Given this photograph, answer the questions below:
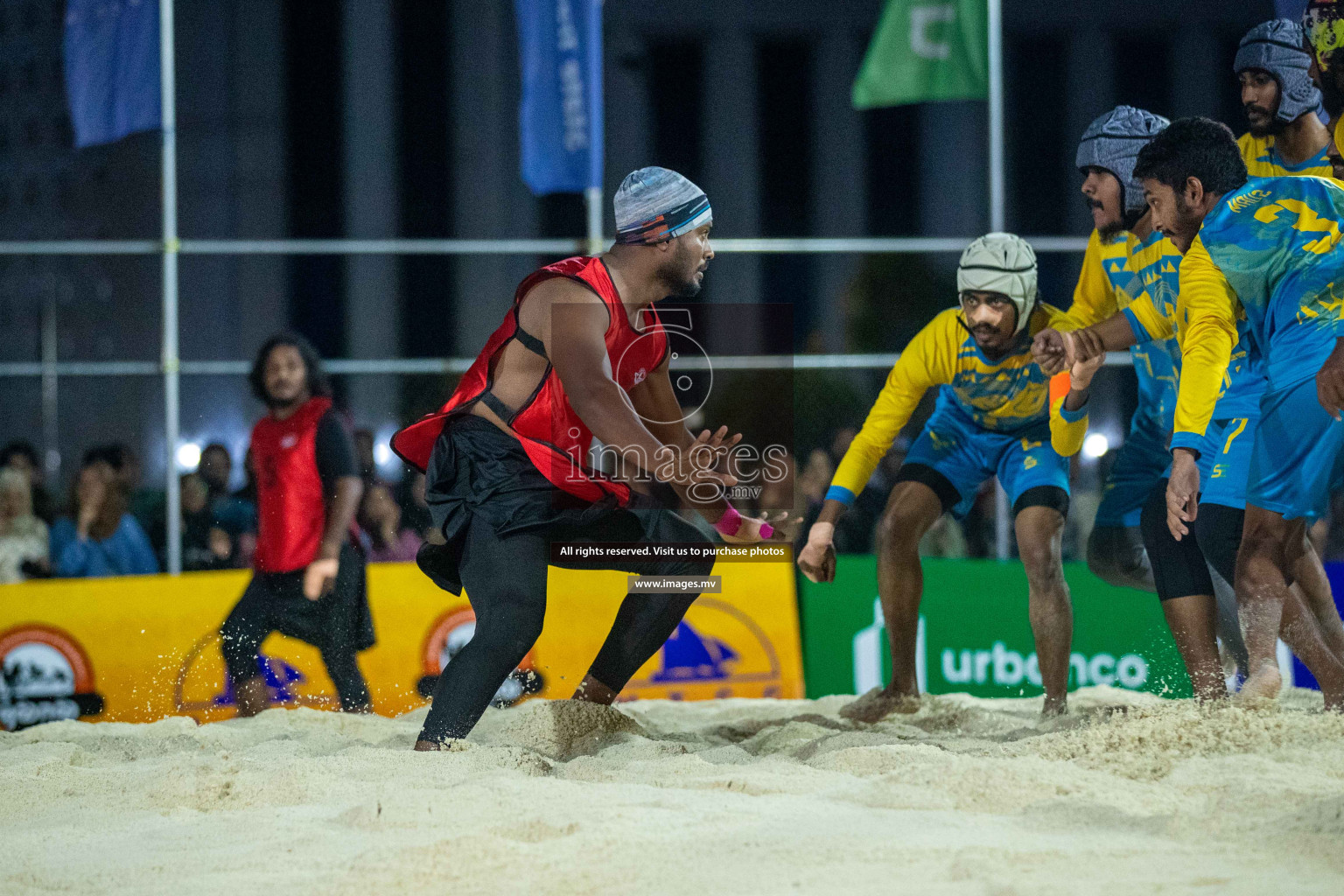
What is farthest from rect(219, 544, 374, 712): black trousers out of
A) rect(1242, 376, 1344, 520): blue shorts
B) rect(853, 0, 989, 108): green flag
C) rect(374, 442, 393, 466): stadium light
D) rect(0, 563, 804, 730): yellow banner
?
rect(853, 0, 989, 108): green flag

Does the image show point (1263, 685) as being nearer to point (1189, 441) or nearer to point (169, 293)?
point (1189, 441)

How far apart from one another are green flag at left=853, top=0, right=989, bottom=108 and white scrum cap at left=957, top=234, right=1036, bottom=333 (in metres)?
3.06

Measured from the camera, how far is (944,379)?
4.65m

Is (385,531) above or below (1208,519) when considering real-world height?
below

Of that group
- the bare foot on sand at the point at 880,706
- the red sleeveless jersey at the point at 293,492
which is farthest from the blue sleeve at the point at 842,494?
the red sleeveless jersey at the point at 293,492

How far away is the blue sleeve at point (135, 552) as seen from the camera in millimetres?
6461

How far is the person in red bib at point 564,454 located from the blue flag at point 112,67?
411cm

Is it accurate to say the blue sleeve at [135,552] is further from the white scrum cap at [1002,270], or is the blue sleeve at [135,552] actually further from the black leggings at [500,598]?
the white scrum cap at [1002,270]

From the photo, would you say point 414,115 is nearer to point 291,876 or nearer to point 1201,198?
point 1201,198

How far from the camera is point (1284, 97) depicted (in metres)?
4.34

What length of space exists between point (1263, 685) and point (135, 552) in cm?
524

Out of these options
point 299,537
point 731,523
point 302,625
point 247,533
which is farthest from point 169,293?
point 731,523

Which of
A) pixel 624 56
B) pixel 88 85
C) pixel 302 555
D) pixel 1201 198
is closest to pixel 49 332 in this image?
pixel 88 85

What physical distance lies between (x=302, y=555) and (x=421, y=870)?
10.4 ft
